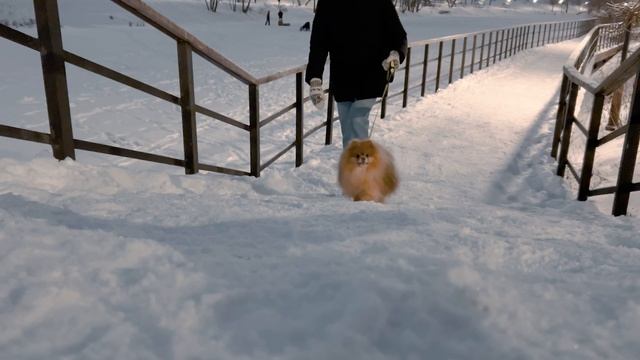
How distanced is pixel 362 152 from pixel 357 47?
0.84 m

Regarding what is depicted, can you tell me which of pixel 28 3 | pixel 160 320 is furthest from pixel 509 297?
pixel 28 3

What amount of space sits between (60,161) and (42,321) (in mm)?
1583

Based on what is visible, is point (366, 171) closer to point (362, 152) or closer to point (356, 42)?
point (362, 152)

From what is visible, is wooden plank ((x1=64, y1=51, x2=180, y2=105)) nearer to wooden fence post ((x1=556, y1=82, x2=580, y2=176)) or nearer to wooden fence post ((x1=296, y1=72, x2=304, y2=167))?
wooden fence post ((x1=296, y1=72, x2=304, y2=167))

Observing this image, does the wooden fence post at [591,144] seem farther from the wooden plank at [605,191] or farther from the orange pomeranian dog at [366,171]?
the orange pomeranian dog at [366,171]

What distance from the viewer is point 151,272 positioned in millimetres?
1591

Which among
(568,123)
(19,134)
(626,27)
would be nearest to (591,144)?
(568,123)

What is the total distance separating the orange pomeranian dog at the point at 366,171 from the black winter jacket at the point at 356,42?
1.85ft

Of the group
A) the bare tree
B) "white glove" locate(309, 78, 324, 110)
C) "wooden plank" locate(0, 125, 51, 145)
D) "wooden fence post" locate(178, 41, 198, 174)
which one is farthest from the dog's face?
the bare tree

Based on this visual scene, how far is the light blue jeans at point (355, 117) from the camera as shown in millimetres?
3730

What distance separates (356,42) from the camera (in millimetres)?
3531

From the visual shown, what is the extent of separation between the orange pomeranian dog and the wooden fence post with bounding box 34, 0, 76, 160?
5.43ft

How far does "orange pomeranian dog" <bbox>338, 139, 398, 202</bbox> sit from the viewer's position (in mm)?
3236

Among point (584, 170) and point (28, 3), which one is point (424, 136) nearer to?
point (584, 170)
